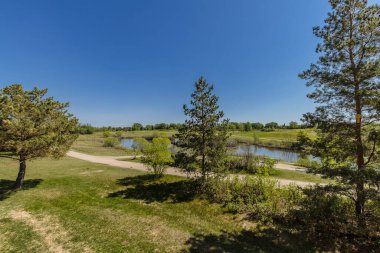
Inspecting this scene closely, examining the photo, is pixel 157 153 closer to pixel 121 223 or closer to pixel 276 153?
pixel 121 223

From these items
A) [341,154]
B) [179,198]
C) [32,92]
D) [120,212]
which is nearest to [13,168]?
[32,92]

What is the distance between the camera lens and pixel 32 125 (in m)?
10.9

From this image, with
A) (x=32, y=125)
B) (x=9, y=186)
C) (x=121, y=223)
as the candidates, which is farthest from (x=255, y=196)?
(x=9, y=186)

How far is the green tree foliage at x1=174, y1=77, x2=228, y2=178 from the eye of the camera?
468 inches

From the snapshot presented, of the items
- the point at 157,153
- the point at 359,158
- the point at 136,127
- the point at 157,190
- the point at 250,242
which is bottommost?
the point at 250,242

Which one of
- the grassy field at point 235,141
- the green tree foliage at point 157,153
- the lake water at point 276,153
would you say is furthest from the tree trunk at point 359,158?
the lake water at point 276,153

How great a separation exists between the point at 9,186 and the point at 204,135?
13.2 m

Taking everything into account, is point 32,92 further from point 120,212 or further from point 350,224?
point 350,224

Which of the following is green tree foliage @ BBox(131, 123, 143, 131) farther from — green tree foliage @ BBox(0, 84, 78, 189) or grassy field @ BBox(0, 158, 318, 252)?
green tree foliage @ BBox(0, 84, 78, 189)

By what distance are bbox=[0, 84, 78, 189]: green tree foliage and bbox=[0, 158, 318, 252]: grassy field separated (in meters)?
2.67

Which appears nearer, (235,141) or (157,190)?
(157,190)

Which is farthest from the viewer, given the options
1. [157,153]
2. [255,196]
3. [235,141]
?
[235,141]

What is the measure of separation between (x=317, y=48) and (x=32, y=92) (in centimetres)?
1542

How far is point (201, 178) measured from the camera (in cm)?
1229
